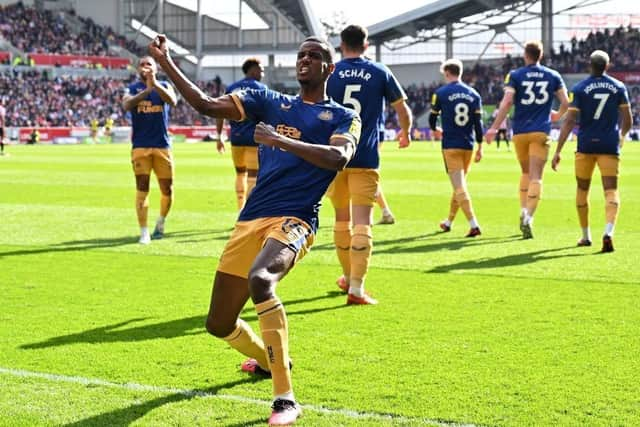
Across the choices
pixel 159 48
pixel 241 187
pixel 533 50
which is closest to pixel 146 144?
pixel 241 187

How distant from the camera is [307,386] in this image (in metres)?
5.54

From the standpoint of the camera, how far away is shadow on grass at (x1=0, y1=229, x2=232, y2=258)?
11.5 metres

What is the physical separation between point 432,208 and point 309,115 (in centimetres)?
1191

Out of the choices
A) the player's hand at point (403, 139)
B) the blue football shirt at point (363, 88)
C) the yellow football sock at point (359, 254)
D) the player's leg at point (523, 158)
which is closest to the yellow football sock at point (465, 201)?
the player's leg at point (523, 158)

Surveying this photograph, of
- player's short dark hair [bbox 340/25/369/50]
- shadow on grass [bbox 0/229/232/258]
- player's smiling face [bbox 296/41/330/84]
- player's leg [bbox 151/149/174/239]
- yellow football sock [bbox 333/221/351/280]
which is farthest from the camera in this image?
player's leg [bbox 151/149/174/239]

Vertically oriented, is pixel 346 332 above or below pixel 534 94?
below

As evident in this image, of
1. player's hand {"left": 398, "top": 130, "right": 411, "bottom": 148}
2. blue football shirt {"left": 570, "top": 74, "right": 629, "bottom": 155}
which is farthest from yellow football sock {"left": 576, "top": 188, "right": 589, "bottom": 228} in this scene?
player's hand {"left": 398, "top": 130, "right": 411, "bottom": 148}

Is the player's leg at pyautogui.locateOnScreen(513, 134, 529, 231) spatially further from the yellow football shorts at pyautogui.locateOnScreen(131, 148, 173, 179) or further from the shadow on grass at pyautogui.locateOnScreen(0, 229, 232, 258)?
the yellow football shorts at pyautogui.locateOnScreen(131, 148, 173, 179)

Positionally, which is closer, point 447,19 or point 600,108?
point 600,108

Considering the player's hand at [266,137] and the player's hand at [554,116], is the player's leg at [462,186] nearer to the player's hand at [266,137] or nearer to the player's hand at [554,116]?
the player's hand at [554,116]

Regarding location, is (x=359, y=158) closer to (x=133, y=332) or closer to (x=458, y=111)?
(x=133, y=332)

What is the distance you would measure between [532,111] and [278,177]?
819cm

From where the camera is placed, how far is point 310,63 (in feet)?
17.5

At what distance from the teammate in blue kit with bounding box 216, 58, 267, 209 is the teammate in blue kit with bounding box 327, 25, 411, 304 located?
3.75 m
